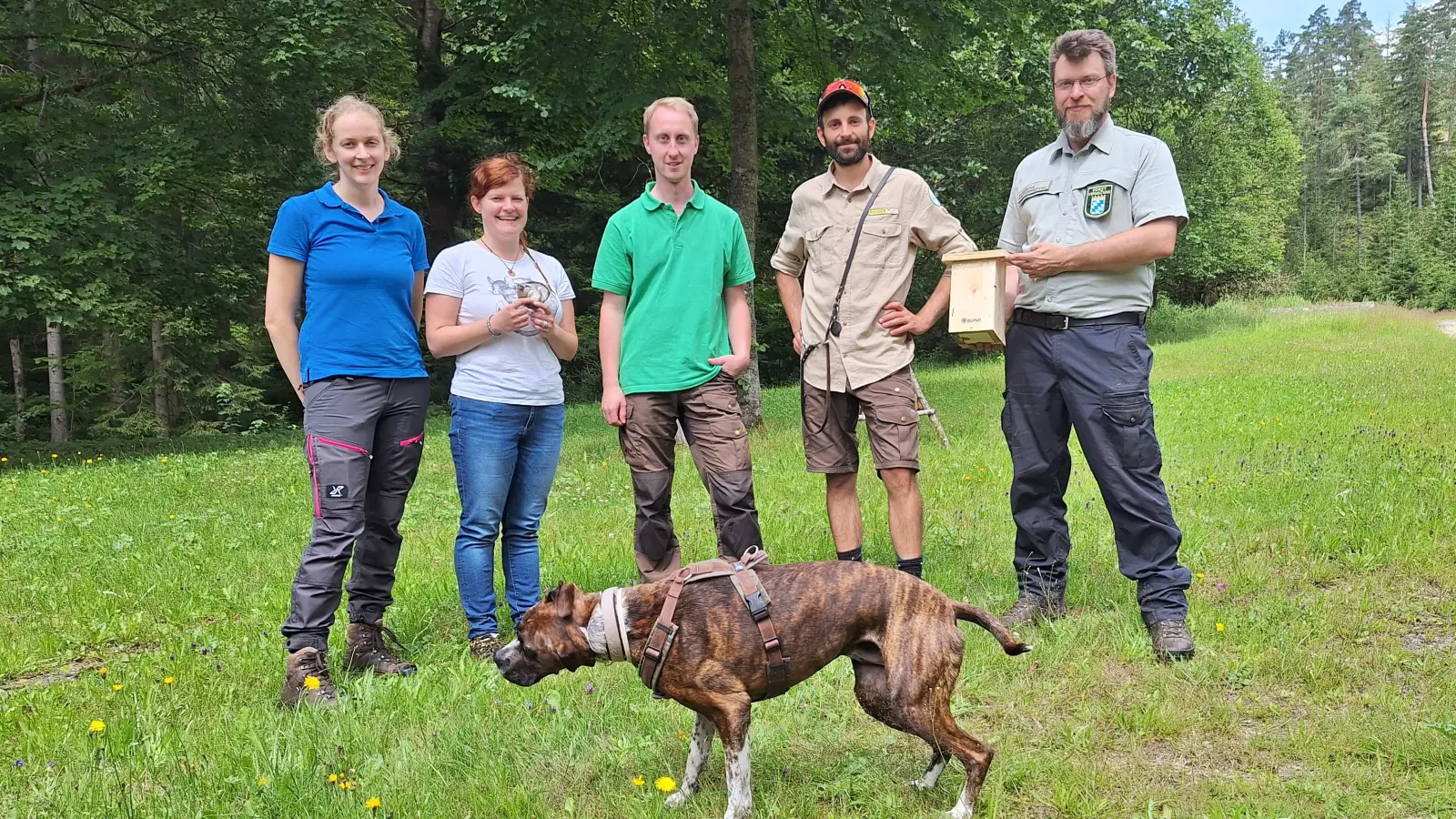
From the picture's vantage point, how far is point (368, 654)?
435 cm

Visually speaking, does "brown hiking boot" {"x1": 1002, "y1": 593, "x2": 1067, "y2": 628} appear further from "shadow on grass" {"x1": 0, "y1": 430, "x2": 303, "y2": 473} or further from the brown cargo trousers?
A: "shadow on grass" {"x1": 0, "y1": 430, "x2": 303, "y2": 473}

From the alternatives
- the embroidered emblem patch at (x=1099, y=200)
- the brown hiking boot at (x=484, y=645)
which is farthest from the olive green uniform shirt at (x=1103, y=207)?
the brown hiking boot at (x=484, y=645)

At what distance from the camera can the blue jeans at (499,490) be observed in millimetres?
4273

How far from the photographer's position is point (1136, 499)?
418 centimetres

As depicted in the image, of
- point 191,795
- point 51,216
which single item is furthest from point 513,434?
point 51,216

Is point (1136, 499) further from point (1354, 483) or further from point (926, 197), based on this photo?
point (1354, 483)

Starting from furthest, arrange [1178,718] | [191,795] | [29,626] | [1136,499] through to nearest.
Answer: [29,626]
[1136,499]
[1178,718]
[191,795]

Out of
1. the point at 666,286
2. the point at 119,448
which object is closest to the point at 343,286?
the point at 666,286

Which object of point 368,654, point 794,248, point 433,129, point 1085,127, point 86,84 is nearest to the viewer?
point 1085,127

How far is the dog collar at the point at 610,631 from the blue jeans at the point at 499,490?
4.72 feet

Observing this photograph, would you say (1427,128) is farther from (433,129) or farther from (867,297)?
(867,297)

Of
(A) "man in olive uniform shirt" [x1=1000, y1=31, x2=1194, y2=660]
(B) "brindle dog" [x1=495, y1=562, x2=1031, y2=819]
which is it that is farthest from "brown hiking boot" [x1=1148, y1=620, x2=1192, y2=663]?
(B) "brindle dog" [x1=495, y1=562, x2=1031, y2=819]

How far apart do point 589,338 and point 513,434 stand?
17156mm

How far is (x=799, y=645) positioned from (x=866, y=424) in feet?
6.16
